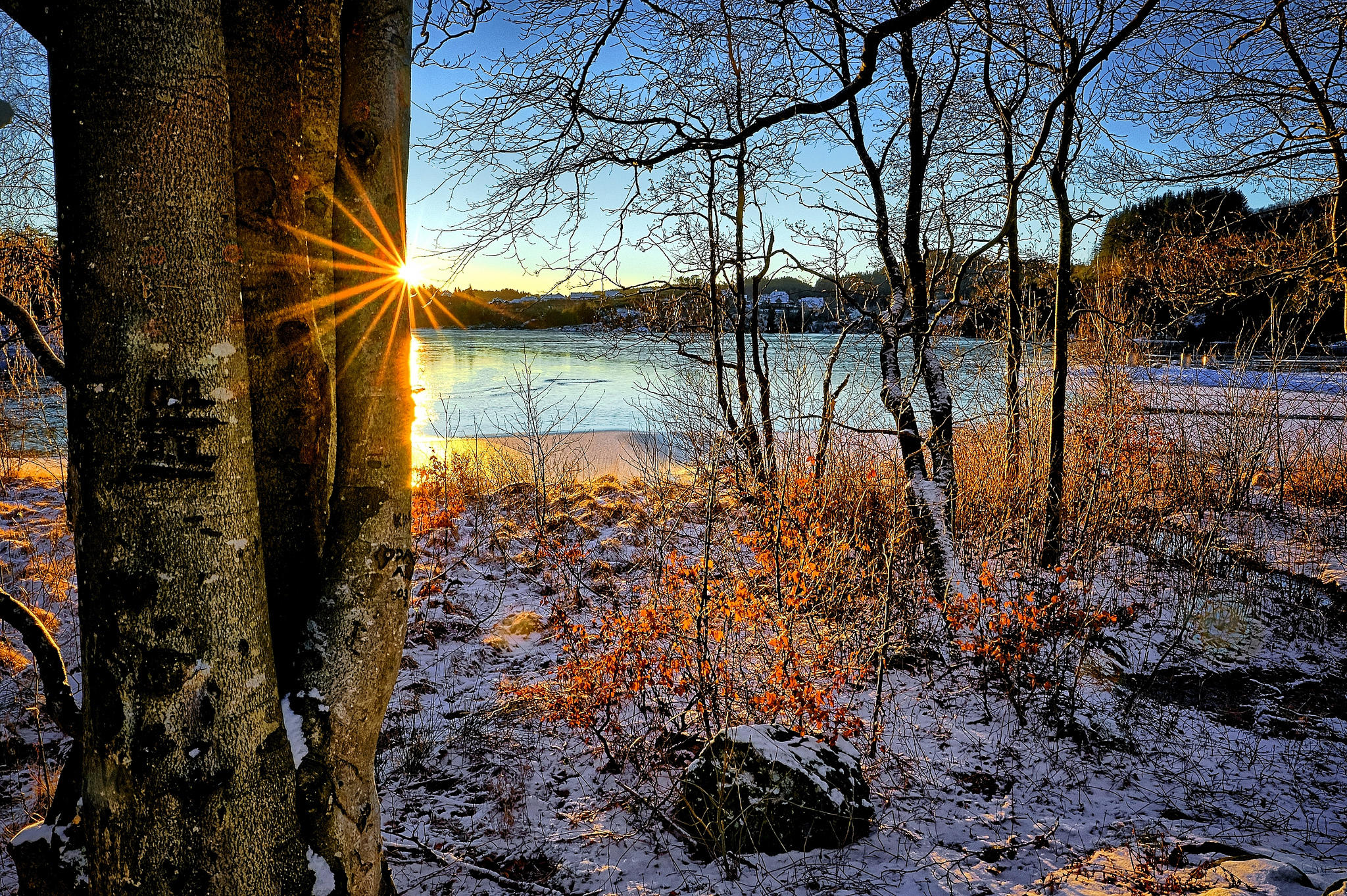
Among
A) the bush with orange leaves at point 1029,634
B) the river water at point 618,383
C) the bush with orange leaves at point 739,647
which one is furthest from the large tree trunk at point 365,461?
the bush with orange leaves at point 1029,634

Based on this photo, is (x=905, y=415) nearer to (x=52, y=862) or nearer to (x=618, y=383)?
(x=52, y=862)

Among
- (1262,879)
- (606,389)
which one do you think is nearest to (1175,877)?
(1262,879)

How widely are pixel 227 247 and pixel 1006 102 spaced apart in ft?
23.7

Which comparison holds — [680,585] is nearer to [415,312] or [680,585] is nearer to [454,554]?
[415,312]

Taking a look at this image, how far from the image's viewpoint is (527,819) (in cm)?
346

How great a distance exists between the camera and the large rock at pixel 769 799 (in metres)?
3.16

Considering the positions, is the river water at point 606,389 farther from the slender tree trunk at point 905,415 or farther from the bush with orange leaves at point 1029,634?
the bush with orange leaves at point 1029,634

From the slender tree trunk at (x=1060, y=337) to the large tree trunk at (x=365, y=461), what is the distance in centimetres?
622

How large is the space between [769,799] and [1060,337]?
Answer: 211 inches

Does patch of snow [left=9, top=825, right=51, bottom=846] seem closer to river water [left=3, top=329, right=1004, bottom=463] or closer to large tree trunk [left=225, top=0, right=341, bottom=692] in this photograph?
large tree trunk [left=225, top=0, right=341, bottom=692]

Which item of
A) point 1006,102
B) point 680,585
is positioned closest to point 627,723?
point 680,585

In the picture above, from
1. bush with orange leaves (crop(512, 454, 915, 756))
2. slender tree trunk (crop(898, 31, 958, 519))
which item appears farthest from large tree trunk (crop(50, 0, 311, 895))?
slender tree trunk (crop(898, 31, 958, 519))

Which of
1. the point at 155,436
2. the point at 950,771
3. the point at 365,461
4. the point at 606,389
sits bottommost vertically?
the point at 950,771

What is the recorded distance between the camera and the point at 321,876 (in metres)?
1.66
